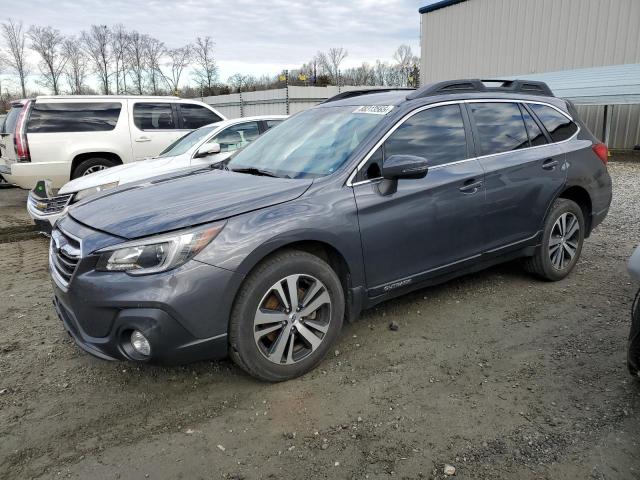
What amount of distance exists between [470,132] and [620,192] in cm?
700

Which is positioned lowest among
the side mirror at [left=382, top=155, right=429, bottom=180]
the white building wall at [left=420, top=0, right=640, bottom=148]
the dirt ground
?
the dirt ground

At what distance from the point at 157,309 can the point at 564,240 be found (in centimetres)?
373

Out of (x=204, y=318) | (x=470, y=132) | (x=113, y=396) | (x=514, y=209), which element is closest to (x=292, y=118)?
(x=470, y=132)

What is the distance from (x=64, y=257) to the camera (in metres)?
2.94

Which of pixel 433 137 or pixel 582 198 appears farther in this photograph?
pixel 582 198

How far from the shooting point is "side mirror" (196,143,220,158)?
21.0ft

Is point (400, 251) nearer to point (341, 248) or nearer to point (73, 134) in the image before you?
point (341, 248)

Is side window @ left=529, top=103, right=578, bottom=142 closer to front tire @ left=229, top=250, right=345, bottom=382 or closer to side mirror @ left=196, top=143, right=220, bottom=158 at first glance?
front tire @ left=229, top=250, right=345, bottom=382

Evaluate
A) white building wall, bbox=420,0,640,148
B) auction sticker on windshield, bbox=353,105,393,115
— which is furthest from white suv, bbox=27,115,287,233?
white building wall, bbox=420,0,640,148

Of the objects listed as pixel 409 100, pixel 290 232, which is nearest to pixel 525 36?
pixel 409 100

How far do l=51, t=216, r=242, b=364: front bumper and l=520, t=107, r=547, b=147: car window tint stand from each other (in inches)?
118

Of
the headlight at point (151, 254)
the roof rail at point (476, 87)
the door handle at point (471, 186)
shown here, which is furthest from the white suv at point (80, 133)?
the door handle at point (471, 186)

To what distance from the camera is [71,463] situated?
2.43m

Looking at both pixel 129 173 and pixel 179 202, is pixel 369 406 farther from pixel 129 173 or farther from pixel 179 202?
pixel 129 173
